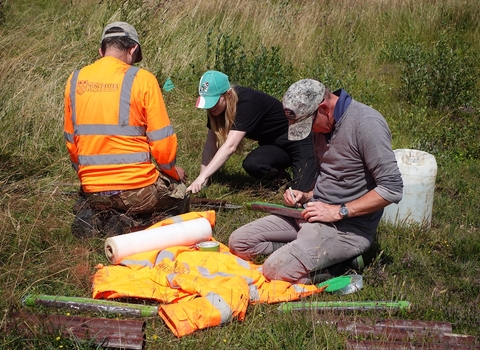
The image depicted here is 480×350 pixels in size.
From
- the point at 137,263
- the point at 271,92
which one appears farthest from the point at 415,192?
the point at 271,92

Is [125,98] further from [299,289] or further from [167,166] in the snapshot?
[299,289]

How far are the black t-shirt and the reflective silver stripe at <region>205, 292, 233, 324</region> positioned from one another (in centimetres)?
234

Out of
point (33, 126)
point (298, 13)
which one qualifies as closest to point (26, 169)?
point (33, 126)

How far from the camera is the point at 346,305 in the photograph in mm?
3867

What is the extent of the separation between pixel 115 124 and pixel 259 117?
67.0 inches

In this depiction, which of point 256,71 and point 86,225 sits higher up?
point 256,71

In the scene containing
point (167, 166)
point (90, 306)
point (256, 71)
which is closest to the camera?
point (90, 306)

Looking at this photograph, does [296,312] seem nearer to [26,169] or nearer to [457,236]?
[457,236]

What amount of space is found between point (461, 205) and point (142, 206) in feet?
9.84

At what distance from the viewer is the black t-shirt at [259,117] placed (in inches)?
229

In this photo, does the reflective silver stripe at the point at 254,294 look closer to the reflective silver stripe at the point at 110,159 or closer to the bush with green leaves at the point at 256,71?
the reflective silver stripe at the point at 110,159

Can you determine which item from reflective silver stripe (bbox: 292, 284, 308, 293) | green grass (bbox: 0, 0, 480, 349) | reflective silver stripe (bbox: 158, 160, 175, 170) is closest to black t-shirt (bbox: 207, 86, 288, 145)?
green grass (bbox: 0, 0, 480, 349)

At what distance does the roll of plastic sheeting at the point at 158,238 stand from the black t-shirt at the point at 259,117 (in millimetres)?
1327

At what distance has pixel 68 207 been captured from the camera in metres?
5.24
